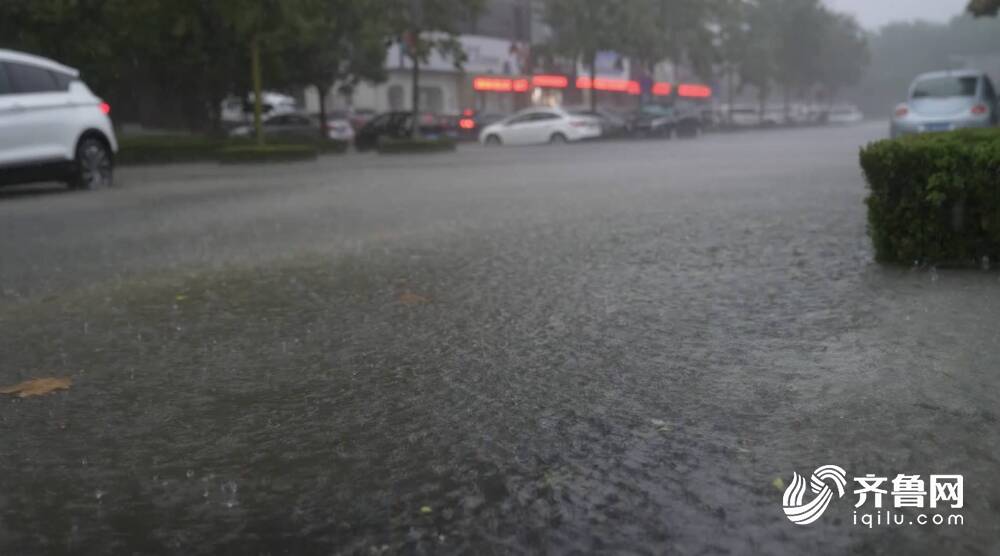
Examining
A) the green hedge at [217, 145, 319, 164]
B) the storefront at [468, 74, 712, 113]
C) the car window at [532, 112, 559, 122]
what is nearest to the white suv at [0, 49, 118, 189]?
the green hedge at [217, 145, 319, 164]

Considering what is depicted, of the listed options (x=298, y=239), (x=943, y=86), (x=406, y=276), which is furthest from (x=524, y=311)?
(x=943, y=86)

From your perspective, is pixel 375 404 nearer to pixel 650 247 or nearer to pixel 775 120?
pixel 650 247

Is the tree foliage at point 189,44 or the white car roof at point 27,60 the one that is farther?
the tree foliage at point 189,44

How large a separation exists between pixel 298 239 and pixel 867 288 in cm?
513

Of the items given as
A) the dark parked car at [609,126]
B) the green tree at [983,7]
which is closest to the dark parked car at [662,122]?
the dark parked car at [609,126]

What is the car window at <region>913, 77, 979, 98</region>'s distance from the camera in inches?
711

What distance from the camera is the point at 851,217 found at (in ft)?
32.0

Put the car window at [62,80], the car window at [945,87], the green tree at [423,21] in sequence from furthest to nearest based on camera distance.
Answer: the green tree at [423,21] → the car window at [945,87] → the car window at [62,80]

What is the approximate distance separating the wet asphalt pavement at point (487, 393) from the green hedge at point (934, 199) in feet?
0.57

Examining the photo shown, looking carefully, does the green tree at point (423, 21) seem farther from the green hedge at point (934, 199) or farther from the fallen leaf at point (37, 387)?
the fallen leaf at point (37, 387)

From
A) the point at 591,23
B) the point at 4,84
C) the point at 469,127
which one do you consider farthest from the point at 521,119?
the point at 4,84

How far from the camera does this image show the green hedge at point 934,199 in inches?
239

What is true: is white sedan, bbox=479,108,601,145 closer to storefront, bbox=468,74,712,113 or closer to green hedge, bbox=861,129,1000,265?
storefront, bbox=468,74,712,113

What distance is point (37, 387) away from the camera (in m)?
4.12
